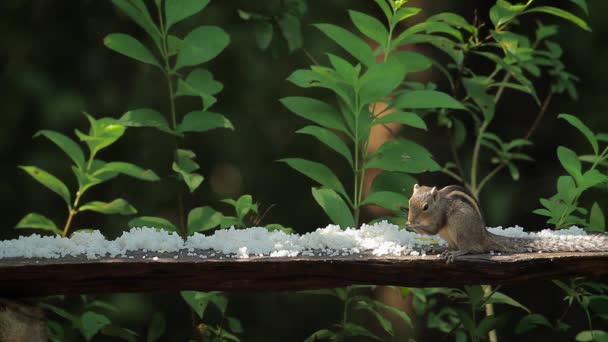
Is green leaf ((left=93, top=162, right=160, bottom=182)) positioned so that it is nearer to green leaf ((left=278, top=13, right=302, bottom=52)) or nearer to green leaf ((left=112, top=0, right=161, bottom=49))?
green leaf ((left=112, top=0, right=161, bottom=49))

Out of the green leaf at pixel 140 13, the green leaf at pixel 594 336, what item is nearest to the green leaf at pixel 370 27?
the green leaf at pixel 140 13

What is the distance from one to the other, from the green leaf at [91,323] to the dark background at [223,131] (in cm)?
78

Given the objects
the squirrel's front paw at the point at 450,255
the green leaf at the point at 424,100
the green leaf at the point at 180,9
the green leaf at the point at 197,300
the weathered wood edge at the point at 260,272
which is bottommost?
the green leaf at the point at 197,300

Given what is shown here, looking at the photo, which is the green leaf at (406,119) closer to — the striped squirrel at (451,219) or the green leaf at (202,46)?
the striped squirrel at (451,219)

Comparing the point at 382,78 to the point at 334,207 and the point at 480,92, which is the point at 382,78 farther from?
the point at 480,92

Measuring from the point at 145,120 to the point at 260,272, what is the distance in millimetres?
640

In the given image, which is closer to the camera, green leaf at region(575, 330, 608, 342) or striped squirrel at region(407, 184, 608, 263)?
striped squirrel at region(407, 184, 608, 263)

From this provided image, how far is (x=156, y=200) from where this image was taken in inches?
130

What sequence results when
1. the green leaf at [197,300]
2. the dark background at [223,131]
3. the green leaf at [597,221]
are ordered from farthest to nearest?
the dark background at [223,131] < the green leaf at [597,221] < the green leaf at [197,300]

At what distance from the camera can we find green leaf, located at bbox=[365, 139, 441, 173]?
2.14 meters

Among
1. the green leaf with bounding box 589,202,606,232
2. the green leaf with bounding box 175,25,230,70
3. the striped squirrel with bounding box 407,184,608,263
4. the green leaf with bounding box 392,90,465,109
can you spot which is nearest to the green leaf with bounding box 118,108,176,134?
the green leaf with bounding box 175,25,230,70

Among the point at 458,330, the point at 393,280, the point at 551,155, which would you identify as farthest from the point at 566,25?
the point at 393,280

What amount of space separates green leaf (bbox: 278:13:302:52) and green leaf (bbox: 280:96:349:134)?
45cm

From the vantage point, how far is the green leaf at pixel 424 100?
2.09 metres
